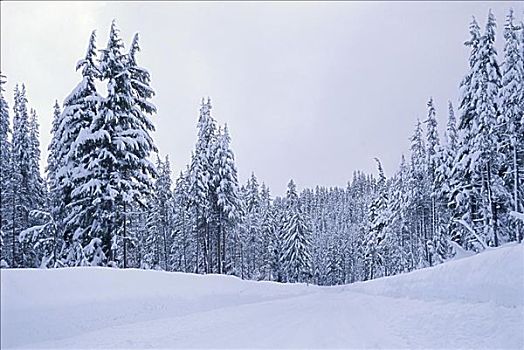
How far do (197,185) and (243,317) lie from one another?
92.9ft

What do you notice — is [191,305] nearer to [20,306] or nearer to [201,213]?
[20,306]

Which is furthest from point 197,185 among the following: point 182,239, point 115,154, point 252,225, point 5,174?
point 252,225

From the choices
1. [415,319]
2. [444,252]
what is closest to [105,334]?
[415,319]

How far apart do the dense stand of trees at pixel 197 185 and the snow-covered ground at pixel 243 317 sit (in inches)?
174

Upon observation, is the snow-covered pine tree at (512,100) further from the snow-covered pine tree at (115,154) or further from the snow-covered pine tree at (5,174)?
the snow-covered pine tree at (5,174)

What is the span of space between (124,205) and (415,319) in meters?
14.4

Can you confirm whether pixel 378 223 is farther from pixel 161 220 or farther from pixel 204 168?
pixel 204 168

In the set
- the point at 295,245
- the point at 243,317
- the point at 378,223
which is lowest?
the point at 243,317

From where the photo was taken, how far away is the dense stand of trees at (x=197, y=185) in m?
20.6

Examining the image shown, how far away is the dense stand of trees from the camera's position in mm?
20562

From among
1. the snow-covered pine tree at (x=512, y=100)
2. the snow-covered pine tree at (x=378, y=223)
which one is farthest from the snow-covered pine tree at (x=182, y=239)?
the snow-covered pine tree at (x=512, y=100)

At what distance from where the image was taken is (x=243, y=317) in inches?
527

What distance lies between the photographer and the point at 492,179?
94.3ft

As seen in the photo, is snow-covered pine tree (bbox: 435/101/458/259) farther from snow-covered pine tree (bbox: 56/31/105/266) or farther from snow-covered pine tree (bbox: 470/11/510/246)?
snow-covered pine tree (bbox: 56/31/105/266)
